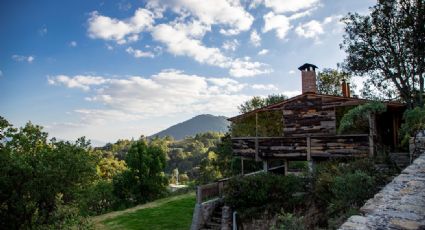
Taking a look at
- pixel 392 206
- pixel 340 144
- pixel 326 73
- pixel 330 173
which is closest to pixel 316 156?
pixel 340 144

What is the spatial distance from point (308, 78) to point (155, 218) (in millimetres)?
13245

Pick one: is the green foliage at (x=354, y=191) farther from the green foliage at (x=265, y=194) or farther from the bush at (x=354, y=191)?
the green foliage at (x=265, y=194)

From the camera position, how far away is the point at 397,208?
497cm

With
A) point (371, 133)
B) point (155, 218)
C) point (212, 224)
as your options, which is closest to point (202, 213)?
point (212, 224)

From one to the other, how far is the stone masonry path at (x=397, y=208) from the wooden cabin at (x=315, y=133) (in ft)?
31.7

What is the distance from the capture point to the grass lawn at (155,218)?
19000mm

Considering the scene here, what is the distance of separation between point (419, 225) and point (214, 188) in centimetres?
1423

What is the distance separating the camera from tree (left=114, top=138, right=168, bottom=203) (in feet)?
113

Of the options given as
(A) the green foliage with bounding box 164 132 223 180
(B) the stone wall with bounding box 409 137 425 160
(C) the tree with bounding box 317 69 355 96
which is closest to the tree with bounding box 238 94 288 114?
(C) the tree with bounding box 317 69 355 96

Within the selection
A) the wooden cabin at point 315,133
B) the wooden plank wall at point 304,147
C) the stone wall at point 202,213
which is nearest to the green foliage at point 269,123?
the wooden cabin at point 315,133

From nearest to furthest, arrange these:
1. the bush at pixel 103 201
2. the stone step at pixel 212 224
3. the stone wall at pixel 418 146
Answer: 1. the stone wall at pixel 418 146
2. the stone step at pixel 212 224
3. the bush at pixel 103 201

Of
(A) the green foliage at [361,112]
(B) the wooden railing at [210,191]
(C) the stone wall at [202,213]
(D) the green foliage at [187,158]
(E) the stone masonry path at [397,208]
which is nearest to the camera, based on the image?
(E) the stone masonry path at [397,208]

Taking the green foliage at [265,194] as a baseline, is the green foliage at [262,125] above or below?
above

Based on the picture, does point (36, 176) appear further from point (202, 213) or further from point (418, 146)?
point (418, 146)
